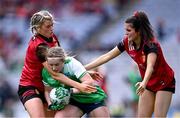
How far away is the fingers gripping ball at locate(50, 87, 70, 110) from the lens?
767 centimetres

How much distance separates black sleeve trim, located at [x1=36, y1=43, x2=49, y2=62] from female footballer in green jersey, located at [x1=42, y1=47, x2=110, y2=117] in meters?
0.16

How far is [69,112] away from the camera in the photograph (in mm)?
7785

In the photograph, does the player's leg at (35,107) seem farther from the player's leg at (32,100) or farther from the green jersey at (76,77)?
the green jersey at (76,77)

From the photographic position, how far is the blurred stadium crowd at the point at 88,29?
17.9 m

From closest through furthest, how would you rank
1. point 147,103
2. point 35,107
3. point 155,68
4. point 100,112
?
1. point 100,112
2. point 35,107
3. point 155,68
4. point 147,103

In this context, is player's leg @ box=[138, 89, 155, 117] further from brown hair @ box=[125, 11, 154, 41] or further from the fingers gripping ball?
the fingers gripping ball

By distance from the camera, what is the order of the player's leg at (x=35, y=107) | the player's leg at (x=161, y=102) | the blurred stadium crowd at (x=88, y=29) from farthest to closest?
1. the blurred stadium crowd at (x=88, y=29)
2. the player's leg at (x=161, y=102)
3. the player's leg at (x=35, y=107)

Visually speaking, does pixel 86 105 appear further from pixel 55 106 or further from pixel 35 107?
pixel 35 107

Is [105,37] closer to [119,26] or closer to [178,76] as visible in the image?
[119,26]

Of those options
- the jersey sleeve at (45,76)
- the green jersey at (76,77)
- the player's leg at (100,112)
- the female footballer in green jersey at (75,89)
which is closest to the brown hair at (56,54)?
the female footballer in green jersey at (75,89)

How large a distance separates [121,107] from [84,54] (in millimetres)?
2415

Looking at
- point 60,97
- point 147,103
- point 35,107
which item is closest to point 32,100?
point 35,107

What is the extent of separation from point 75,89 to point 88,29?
467 inches

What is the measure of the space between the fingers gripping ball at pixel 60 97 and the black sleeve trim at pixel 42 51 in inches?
17.7
